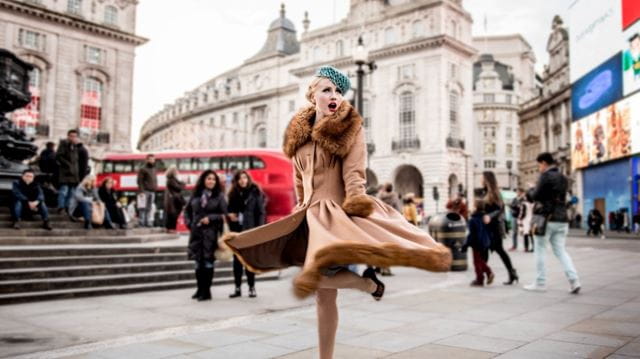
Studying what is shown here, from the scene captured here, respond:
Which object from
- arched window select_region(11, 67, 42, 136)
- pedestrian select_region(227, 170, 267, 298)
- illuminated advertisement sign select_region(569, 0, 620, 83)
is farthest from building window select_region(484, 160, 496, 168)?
pedestrian select_region(227, 170, 267, 298)

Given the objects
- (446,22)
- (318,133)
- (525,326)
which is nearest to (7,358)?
(318,133)

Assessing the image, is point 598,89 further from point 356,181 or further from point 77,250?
point 356,181

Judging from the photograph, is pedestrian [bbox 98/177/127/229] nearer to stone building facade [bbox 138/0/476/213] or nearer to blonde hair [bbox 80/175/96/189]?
blonde hair [bbox 80/175/96/189]

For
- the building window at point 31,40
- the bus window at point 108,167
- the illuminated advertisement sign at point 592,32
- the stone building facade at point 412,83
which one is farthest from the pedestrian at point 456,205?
the building window at point 31,40

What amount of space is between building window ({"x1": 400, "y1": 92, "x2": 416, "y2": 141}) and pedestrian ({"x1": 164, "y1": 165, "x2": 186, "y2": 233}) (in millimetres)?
33996

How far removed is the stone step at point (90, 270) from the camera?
7.52 meters

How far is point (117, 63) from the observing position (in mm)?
42656

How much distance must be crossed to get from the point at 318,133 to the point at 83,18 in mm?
42743

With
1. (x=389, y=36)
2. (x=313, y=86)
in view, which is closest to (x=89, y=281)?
(x=313, y=86)

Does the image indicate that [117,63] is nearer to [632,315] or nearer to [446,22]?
[446,22]

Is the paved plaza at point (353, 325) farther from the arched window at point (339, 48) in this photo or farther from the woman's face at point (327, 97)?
the arched window at point (339, 48)

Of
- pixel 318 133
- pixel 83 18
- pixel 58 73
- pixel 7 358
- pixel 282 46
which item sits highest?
pixel 282 46

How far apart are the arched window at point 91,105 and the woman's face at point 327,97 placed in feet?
135

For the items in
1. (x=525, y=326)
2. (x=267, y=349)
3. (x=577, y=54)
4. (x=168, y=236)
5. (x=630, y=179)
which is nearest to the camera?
(x=267, y=349)
